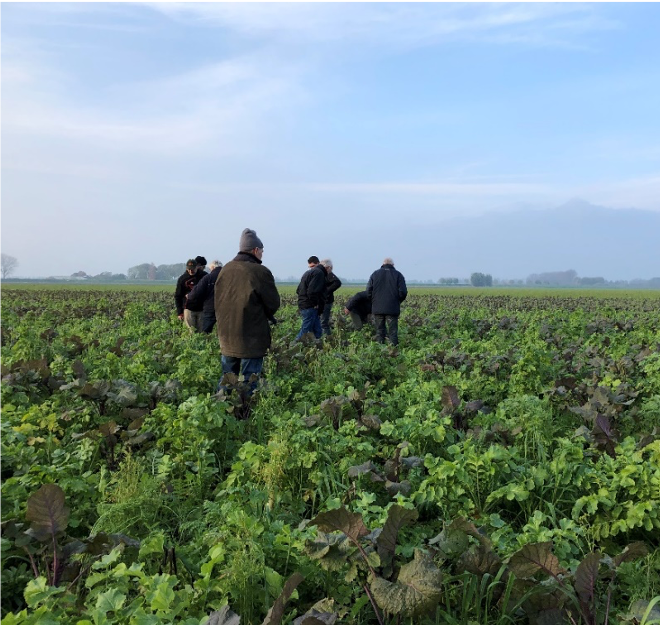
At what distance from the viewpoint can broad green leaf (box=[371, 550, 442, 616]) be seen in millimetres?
2432

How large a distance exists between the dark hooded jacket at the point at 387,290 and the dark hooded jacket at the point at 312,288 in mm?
1202

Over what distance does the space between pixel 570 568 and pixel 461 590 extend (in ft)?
2.15

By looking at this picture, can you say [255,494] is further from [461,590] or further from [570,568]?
[570,568]

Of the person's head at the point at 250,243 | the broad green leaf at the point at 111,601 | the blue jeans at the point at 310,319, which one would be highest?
the person's head at the point at 250,243

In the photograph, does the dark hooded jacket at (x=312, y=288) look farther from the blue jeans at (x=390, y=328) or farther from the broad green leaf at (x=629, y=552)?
the broad green leaf at (x=629, y=552)

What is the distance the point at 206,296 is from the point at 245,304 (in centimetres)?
430

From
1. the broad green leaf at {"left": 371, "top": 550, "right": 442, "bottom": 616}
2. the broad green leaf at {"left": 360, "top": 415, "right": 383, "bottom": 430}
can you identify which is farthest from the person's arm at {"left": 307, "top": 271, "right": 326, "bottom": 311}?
the broad green leaf at {"left": 371, "top": 550, "right": 442, "bottom": 616}

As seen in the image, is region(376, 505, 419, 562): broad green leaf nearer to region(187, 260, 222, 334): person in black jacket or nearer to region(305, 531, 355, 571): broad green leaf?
region(305, 531, 355, 571): broad green leaf

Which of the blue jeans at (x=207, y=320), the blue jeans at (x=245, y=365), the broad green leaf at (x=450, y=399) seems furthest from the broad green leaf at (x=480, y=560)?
the blue jeans at (x=207, y=320)

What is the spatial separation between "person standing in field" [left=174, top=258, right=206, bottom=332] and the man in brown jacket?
4243 mm

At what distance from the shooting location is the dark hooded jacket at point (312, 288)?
Result: 37.9ft

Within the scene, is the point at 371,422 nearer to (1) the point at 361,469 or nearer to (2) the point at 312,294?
(1) the point at 361,469

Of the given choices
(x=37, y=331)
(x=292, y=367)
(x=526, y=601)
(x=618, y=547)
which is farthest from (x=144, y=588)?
(x=37, y=331)

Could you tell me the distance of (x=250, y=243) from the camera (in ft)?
22.6
